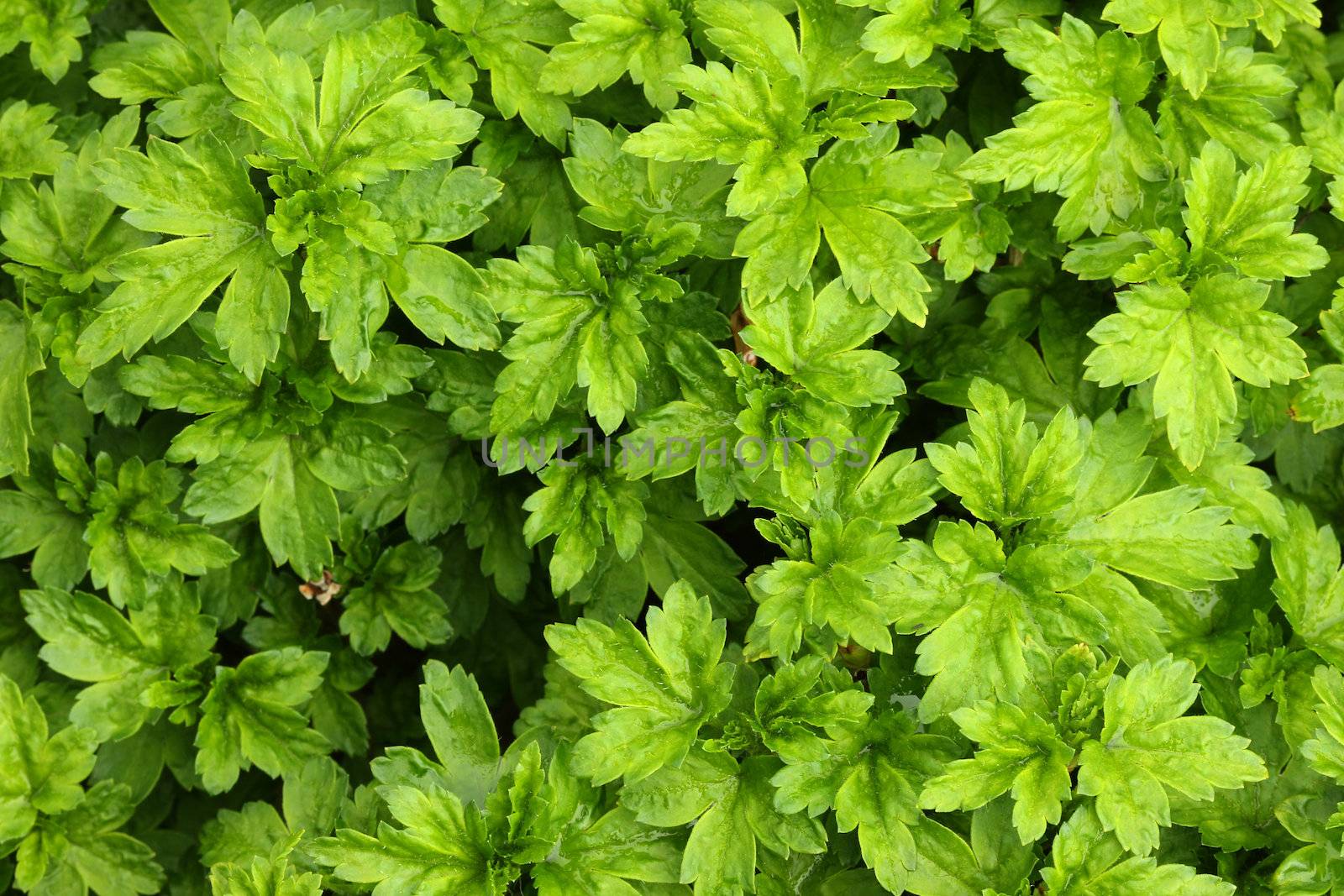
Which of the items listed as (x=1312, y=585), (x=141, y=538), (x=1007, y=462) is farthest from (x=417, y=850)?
(x=1312, y=585)

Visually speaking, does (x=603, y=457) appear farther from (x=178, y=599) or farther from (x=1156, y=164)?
(x=1156, y=164)

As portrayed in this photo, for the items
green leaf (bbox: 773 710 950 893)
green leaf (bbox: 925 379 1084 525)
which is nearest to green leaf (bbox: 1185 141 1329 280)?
green leaf (bbox: 925 379 1084 525)

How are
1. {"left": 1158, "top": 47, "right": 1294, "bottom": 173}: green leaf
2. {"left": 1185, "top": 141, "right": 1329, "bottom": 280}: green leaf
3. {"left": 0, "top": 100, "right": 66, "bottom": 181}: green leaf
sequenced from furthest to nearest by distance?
{"left": 0, "top": 100, "right": 66, "bottom": 181}: green leaf
{"left": 1158, "top": 47, "right": 1294, "bottom": 173}: green leaf
{"left": 1185, "top": 141, "right": 1329, "bottom": 280}: green leaf

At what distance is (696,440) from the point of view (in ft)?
8.45

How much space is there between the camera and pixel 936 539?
95.7 inches

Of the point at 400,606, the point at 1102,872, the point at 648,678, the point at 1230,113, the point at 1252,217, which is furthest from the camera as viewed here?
the point at 400,606

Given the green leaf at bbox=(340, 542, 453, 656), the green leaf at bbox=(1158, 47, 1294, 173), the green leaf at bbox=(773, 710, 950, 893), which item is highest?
the green leaf at bbox=(1158, 47, 1294, 173)

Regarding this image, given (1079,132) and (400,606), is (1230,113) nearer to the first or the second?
(1079,132)

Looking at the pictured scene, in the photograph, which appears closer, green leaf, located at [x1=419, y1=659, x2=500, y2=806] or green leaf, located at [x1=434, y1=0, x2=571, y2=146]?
green leaf, located at [x1=419, y1=659, x2=500, y2=806]

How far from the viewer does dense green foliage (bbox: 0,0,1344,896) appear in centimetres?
242

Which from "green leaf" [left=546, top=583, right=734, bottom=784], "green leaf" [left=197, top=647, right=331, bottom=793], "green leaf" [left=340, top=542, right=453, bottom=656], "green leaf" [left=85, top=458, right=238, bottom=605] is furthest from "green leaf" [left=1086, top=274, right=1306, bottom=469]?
"green leaf" [left=85, top=458, right=238, bottom=605]

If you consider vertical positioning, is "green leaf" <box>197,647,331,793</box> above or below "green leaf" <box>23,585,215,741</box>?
below

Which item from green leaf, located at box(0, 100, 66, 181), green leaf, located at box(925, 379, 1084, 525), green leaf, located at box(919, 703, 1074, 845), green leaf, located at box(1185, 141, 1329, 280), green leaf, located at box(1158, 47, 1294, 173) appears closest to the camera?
green leaf, located at box(919, 703, 1074, 845)

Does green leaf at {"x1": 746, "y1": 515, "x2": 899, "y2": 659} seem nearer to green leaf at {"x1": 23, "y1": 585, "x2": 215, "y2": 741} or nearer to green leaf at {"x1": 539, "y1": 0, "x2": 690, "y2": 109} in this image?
green leaf at {"x1": 539, "y1": 0, "x2": 690, "y2": 109}
